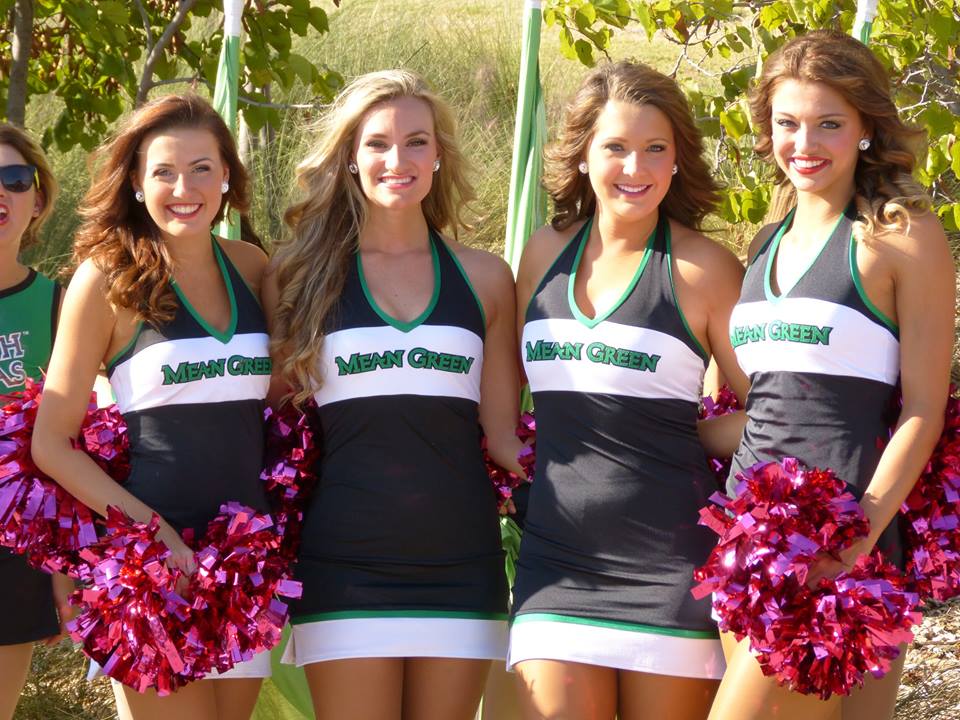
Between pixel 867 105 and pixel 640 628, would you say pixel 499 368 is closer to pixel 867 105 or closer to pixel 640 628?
pixel 640 628

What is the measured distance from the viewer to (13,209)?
375 cm

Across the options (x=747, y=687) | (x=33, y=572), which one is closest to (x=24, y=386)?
(x=33, y=572)

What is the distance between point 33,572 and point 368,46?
6934mm

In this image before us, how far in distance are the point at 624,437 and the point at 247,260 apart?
3.81 feet

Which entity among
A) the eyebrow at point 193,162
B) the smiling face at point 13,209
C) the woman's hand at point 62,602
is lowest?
the woman's hand at point 62,602

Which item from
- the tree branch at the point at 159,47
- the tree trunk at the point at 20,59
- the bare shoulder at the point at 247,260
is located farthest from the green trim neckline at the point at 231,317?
the tree trunk at the point at 20,59

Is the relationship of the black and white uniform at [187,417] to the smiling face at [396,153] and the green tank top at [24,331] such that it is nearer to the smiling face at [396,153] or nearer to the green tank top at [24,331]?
the green tank top at [24,331]

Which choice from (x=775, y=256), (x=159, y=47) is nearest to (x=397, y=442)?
(x=775, y=256)

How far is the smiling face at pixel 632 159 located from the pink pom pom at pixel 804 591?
30.9 inches

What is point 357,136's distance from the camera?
365cm

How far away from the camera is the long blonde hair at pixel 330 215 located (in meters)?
3.46

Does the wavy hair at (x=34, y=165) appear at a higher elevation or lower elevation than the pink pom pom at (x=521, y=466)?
higher

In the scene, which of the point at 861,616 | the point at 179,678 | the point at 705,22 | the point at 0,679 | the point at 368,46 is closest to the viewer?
the point at 861,616

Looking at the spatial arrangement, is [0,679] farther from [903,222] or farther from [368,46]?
[368,46]
